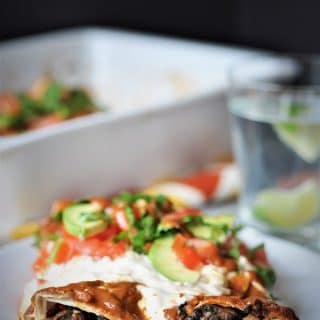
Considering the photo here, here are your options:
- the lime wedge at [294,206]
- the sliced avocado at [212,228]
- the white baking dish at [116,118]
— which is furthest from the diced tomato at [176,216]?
the white baking dish at [116,118]

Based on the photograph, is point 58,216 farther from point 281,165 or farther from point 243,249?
point 281,165

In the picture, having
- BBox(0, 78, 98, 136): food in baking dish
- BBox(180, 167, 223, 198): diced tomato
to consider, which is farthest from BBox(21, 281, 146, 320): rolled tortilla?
BBox(0, 78, 98, 136): food in baking dish

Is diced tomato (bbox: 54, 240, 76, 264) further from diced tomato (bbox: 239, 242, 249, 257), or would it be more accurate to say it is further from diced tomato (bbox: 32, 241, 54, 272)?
diced tomato (bbox: 239, 242, 249, 257)

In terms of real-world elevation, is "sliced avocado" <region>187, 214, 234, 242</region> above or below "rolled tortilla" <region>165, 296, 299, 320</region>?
above

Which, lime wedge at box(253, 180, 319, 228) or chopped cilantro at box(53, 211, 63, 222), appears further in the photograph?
lime wedge at box(253, 180, 319, 228)

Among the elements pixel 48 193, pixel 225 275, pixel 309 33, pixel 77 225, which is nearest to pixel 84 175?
pixel 48 193

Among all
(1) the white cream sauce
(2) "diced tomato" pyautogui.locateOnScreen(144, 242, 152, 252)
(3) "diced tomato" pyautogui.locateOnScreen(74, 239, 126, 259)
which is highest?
(3) "diced tomato" pyautogui.locateOnScreen(74, 239, 126, 259)

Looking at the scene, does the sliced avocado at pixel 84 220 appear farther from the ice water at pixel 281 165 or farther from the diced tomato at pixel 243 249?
the ice water at pixel 281 165
